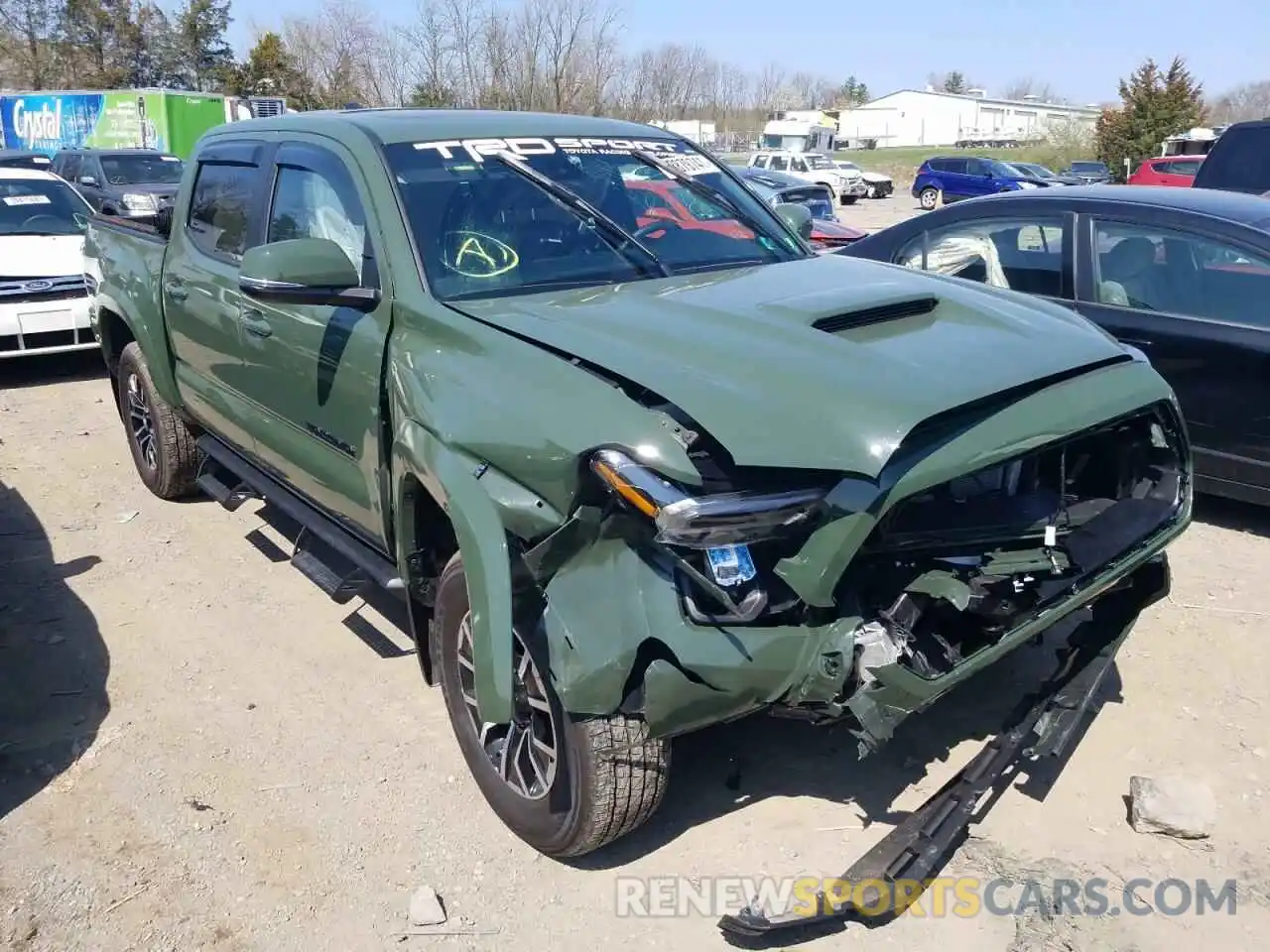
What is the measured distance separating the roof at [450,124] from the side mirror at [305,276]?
585mm

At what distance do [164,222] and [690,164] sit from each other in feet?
9.50

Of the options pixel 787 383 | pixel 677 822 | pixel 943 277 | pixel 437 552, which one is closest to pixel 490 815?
pixel 677 822

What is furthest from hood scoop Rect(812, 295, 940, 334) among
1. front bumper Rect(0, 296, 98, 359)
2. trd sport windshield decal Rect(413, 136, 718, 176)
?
front bumper Rect(0, 296, 98, 359)

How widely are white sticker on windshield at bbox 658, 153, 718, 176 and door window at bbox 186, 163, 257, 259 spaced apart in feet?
5.47

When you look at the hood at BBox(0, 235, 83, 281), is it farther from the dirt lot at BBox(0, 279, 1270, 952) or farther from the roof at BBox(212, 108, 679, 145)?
the roof at BBox(212, 108, 679, 145)

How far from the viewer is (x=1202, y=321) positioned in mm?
5016

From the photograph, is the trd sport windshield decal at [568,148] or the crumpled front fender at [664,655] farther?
the trd sport windshield decal at [568,148]

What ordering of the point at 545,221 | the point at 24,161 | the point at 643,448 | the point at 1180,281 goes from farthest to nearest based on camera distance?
1. the point at 24,161
2. the point at 1180,281
3. the point at 545,221
4. the point at 643,448

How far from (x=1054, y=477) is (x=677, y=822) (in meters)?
1.50

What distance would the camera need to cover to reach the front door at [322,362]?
11.0 ft

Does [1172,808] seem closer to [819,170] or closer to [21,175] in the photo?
[21,175]

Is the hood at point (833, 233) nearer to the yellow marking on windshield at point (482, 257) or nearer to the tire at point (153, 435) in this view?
the tire at point (153, 435)

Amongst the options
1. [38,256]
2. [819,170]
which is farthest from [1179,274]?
[819,170]

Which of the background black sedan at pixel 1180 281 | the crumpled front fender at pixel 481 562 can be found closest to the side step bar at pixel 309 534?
the crumpled front fender at pixel 481 562
